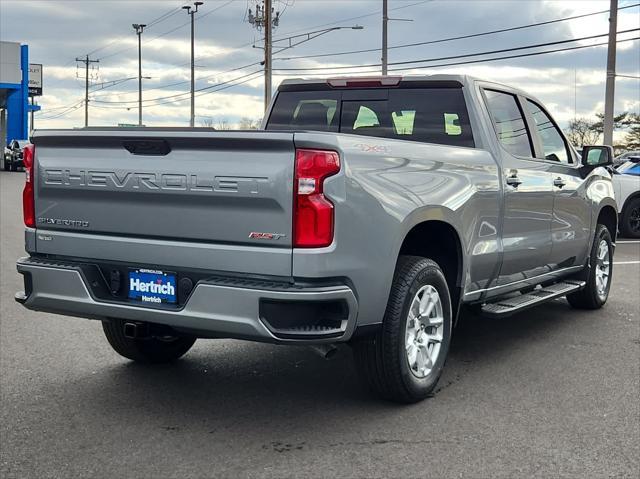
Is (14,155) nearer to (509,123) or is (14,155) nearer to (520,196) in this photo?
(509,123)

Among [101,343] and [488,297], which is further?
[101,343]

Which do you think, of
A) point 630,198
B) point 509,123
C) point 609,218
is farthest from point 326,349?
point 630,198

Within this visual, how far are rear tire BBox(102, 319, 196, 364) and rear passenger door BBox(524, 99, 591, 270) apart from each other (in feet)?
10.3

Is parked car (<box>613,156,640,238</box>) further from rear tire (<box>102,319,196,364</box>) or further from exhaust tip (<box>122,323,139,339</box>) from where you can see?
exhaust tip (<box>122,323,139,339</box>)

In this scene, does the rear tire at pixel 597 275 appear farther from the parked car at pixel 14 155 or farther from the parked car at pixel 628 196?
the parked car at pixel 14 155

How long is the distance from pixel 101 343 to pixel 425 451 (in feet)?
10.4

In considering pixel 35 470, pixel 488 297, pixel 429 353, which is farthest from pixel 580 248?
Result: pixel 35 470

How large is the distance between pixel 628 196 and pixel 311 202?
41.2 ft

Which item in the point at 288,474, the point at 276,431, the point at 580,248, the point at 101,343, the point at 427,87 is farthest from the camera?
the point at 580,248

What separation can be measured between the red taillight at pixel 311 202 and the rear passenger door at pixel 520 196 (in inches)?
86.3

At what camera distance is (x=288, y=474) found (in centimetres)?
375

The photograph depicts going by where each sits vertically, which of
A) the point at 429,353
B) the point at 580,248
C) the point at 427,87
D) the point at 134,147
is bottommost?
the point at 429,353

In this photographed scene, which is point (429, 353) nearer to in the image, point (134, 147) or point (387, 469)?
point (387, 469)

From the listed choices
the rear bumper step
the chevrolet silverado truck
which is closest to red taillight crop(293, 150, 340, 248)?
the chevrolet silverado truck
